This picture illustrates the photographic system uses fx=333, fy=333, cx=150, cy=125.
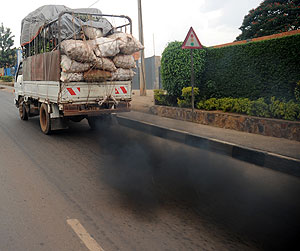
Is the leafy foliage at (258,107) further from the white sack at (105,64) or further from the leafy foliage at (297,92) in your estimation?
the white sack at (105,64)

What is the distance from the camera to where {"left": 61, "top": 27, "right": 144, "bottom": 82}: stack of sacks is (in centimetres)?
768

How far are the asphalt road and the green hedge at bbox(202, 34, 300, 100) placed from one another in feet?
9.87

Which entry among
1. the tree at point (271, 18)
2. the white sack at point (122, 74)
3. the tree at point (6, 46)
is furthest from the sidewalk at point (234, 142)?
the tree at point (6, 46)

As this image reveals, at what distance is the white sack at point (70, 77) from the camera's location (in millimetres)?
7742

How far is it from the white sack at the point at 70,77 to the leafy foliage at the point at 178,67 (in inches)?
171

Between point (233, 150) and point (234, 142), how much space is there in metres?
0.38

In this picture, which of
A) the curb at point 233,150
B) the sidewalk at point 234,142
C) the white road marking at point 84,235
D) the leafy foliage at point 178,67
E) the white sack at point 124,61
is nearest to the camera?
the white road marking at point 84,235

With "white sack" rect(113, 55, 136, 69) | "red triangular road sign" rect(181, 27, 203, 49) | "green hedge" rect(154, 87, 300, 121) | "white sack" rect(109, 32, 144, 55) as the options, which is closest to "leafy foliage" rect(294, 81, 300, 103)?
"green hedge" rect(154, 87, 300, 121)

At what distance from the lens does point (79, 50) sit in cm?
761

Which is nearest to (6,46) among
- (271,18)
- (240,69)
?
(271,18)

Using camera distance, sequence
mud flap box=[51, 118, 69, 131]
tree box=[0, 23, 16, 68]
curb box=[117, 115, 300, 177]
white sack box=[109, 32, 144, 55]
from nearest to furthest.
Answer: curb box=[117, 115, 300, 177] → white sack box=[109, 32, 144, 55] → mud flap box=[51, 118, 69, 131] → tree box=[0, 23, 16, 68]

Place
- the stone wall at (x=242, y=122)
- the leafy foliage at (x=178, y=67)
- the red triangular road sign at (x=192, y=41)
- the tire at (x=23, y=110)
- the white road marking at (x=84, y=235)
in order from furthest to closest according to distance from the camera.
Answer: the tire at (x=23, y=110), the leafy foliage at (x=178, y=67), the red triangular road sign at (x=192, y=41), the stone wall at (x=242, y=122), the white road marking at (x=84, y=235)

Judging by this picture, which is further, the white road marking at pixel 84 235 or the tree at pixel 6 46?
the tree at pixel 6 46

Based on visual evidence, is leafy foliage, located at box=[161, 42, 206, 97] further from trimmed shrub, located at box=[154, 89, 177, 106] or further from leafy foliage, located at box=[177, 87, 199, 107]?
leafy foliage, located at box=[177, 87, 199, 107]
